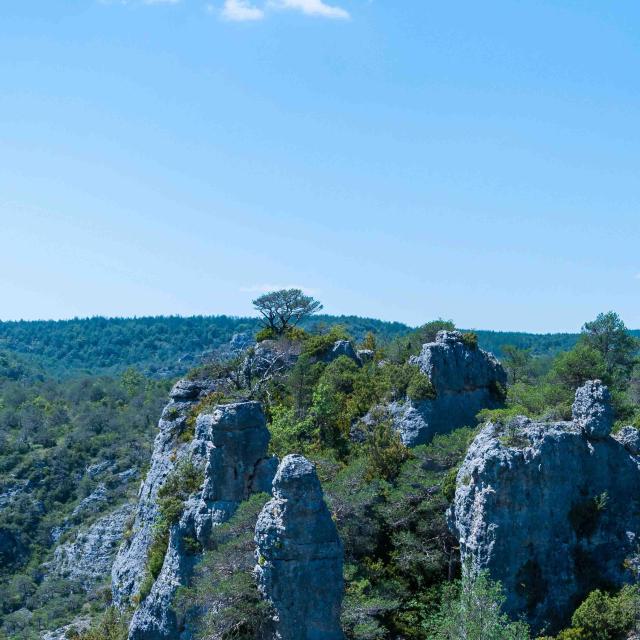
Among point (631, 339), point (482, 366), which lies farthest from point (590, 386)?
point (631, 339)

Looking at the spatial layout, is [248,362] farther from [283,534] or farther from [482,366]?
[283,534]

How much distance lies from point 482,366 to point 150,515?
19.7 metres

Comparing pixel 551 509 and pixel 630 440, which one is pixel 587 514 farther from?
pixel 630 440

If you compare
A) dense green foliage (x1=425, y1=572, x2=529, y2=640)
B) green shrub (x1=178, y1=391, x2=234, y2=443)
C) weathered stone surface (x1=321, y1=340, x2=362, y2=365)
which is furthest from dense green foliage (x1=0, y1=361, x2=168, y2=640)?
dense green foliage (x1=425, y1=572, x2=529, y2=640)

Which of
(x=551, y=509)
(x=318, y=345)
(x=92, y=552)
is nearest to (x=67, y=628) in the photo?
(x=92, y=552)

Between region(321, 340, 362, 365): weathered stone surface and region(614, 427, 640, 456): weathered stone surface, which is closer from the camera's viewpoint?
region(614, 427, 640, 456): weathered stone surface

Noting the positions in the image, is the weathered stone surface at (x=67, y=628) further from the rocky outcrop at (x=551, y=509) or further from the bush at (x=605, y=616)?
the bush at (x=605, y=616)

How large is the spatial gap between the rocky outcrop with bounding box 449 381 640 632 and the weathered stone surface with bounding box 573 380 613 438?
0.13 feet

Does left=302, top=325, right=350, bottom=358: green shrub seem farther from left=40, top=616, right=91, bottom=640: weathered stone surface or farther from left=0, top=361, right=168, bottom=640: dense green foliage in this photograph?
left=0, top=361, right=168, bottom=640: dense green foliage

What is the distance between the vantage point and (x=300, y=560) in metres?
30.0

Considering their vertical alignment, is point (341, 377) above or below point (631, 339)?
below

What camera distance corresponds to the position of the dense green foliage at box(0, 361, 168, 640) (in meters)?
78.2

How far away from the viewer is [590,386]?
3559 centimetres

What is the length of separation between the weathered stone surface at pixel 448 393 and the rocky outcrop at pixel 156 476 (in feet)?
35.5
